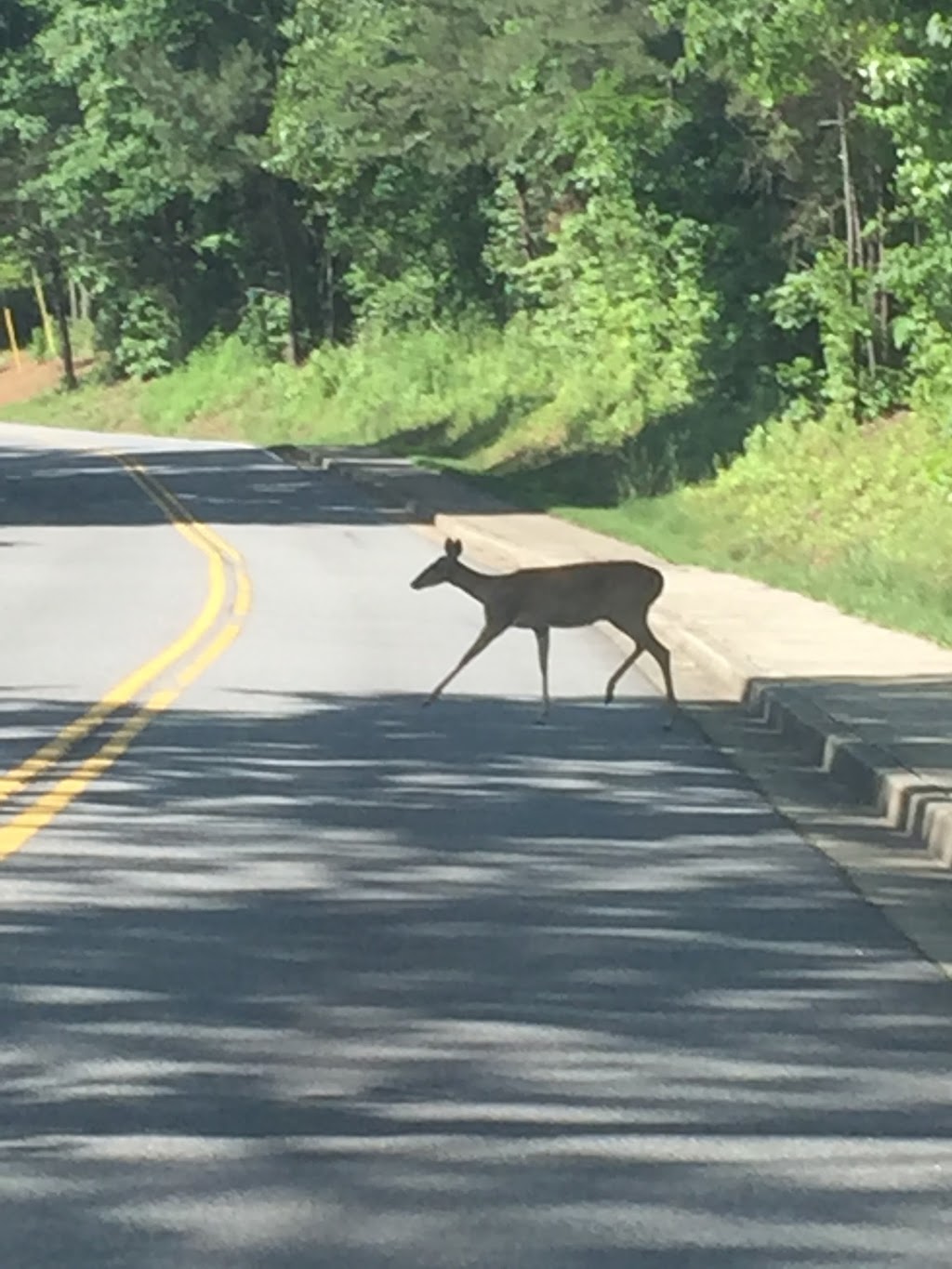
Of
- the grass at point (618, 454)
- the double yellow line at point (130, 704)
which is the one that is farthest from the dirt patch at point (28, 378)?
the double yellow line at point (130, 704)

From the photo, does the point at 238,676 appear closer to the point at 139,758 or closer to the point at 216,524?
the point at 139,758

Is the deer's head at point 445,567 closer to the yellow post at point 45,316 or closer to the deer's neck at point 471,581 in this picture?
the deer's neck at point 471,581

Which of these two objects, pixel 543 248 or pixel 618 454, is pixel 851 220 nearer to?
pixel 618 454

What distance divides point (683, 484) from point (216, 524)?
628 cm

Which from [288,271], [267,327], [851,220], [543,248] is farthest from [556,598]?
[267,327]

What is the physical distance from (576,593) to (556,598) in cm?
13

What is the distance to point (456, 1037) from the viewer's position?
8.05m

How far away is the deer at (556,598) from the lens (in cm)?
A: 1639

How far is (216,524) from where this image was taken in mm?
36719

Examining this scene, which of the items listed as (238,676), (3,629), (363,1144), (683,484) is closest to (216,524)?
(683,484)

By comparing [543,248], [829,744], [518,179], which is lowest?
[543,248]

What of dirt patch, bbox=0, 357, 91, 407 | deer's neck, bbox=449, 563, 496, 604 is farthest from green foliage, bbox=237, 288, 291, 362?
deer's neck, bbox=449, 563, 496, 604

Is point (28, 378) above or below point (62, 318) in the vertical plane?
below

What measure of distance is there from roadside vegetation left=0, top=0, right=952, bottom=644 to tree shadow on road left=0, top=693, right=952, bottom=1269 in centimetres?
880
